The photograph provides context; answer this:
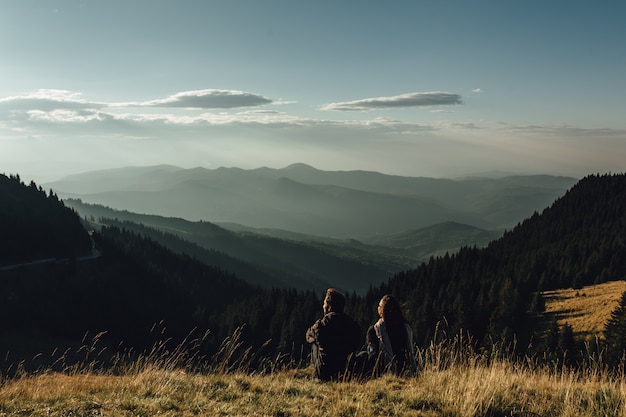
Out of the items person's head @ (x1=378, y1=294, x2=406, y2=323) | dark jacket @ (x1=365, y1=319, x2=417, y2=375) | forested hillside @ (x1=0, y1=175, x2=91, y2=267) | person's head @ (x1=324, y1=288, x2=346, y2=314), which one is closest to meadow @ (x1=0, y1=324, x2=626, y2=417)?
dark jacket @ (x1=365, y1=319, x2=417, y2=375)

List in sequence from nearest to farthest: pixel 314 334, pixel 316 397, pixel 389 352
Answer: pixel 316 397 → pixel 389 352 → pixel 314 334

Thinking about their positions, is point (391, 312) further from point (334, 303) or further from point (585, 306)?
point (585, 306)

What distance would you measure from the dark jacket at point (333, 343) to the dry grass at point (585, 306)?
51522 millimetres

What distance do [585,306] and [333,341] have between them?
227 feet

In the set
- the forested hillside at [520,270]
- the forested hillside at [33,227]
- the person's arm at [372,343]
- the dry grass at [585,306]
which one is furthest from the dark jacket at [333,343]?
the forested hillside at [33,227]

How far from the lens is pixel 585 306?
62.8m

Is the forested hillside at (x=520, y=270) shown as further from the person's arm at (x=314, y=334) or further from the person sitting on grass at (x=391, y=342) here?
the person's arm at (x=314, y=334)

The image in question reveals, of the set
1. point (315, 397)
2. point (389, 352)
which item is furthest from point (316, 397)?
point (389, 352)

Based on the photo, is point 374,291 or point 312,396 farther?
point 374,291

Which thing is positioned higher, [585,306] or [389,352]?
[389,352]

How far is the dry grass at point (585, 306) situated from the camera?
53.1 meters

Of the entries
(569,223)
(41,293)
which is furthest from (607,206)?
(41,293)

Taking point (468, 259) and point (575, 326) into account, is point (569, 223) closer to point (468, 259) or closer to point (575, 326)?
point (468, 259)

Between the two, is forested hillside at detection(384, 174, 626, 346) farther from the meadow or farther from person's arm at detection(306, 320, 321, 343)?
the meadow
